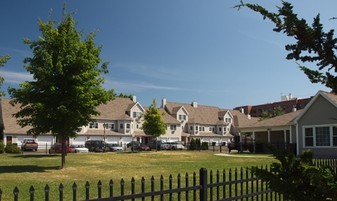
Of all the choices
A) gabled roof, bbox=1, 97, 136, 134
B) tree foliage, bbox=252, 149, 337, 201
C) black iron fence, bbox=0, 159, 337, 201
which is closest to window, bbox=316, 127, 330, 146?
black iron fence, bbox=0, 159, 337, 201

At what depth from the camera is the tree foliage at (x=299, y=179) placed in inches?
117

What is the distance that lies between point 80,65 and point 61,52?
1.42 metres

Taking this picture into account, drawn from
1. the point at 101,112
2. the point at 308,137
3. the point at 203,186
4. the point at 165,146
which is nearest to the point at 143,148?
the point at 165,146

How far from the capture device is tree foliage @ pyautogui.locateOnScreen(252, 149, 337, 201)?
2.97m

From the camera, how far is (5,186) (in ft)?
46.6

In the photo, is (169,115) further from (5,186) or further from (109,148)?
(5,186)

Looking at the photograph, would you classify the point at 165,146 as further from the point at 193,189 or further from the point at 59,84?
the point at 193,189

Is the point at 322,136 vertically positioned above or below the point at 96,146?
above

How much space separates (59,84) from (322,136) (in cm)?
2451

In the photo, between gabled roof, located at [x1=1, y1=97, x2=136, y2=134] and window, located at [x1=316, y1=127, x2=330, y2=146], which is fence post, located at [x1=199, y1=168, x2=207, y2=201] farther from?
gabled roof, located at [x1=1, y1=97, x2=136, y2=134]

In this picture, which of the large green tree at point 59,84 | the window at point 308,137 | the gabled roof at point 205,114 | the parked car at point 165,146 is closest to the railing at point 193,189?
the large green tree at point 59,84

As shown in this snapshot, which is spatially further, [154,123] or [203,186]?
[154,123]

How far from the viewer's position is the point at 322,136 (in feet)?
115

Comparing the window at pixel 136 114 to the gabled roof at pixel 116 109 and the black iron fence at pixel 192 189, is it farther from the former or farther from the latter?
the black iron fence at pixel 192 189
